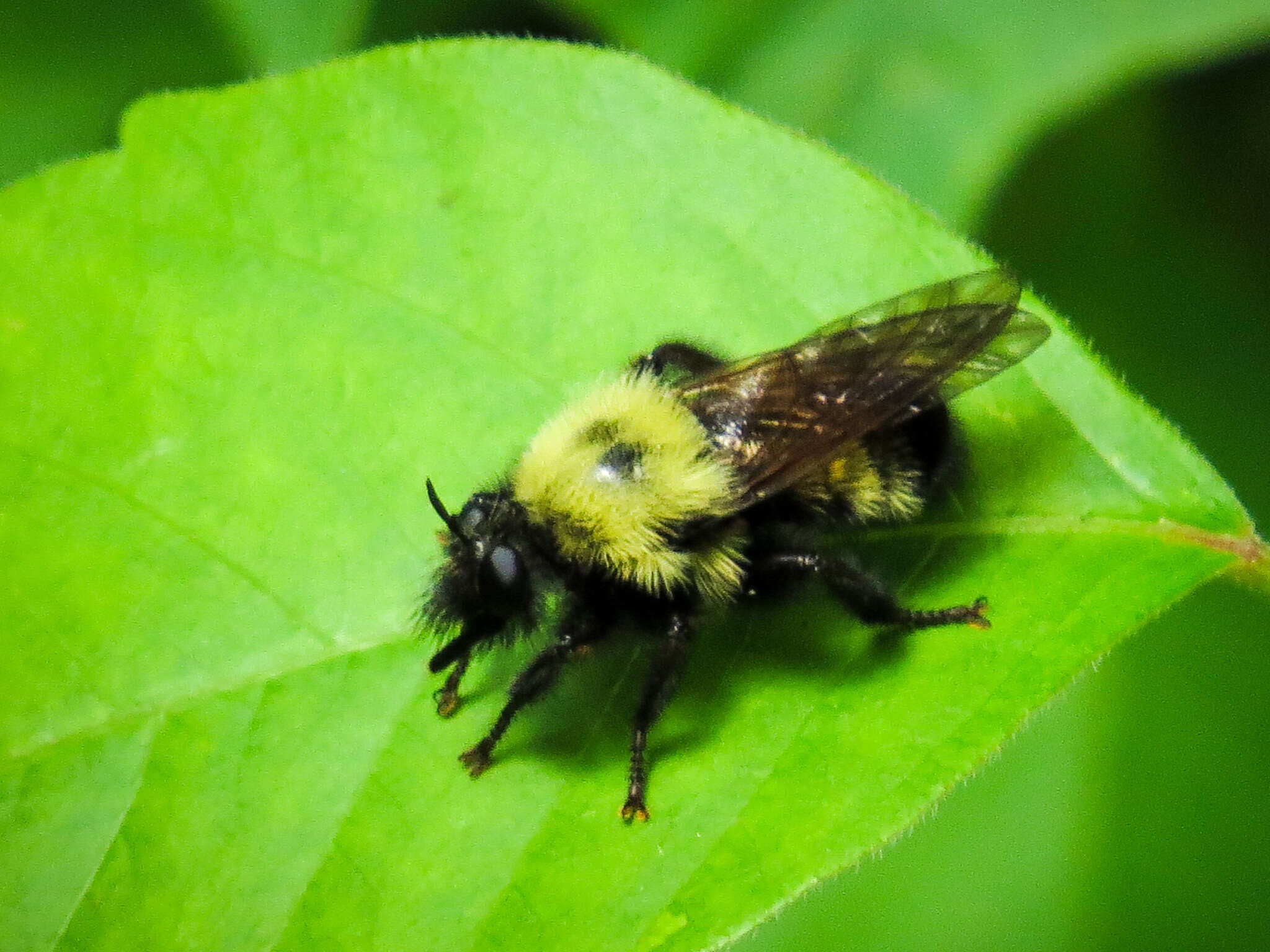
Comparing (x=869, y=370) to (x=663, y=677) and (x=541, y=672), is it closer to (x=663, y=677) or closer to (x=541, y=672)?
(x=663, y=677)

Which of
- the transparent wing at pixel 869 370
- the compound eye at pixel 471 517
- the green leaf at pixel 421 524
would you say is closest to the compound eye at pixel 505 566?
the compound eye at pixel 471 517

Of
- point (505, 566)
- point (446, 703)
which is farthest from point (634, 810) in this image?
point (505, 566)

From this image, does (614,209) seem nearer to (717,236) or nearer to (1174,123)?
(717,236)

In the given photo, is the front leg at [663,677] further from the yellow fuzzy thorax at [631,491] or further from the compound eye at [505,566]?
the compound eye at [505,566]

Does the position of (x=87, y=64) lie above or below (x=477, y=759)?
below

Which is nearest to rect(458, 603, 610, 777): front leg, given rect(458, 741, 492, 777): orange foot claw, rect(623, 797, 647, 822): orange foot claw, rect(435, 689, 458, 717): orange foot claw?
rect(458, 741, 492, 777): orange foot claw

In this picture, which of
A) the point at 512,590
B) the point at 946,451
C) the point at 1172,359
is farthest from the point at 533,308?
the point at 1172,359

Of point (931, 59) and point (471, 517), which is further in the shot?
point (931, 59)
